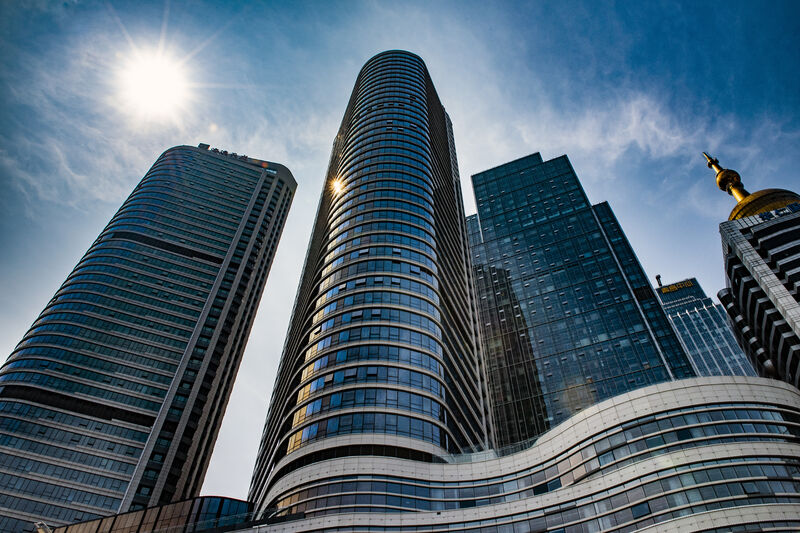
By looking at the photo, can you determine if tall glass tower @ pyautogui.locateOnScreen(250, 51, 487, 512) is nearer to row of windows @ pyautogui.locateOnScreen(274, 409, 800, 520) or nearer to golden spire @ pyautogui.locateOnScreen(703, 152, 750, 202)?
row of windows @ pyautogui.locateOnScreen(274, 409, 800, 520)

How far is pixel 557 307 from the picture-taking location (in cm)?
12181

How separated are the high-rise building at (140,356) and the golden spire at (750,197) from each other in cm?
11747

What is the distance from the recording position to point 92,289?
355ft

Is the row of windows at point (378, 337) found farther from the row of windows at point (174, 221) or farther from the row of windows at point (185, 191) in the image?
the row of windows at point (185, 191)

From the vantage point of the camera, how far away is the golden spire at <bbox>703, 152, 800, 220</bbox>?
342 ft

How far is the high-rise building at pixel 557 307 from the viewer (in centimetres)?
10488

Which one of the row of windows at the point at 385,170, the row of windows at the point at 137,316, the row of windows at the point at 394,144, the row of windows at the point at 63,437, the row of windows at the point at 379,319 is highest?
the row of windows at the point at 394,144

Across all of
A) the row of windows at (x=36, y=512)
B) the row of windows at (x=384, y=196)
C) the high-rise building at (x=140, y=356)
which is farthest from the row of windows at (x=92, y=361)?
the row of windows at (x=384, y=196)

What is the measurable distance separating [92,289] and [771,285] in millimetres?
131810

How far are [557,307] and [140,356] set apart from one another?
9361cm

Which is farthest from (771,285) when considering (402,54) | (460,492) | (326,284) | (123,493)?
(123,493)

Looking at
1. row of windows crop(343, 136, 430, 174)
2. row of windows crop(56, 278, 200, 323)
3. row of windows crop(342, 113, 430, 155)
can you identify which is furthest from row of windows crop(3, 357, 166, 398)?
row of windows crop(342, 113, 430, 155)

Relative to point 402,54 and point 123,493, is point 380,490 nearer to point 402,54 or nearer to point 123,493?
point 123,493

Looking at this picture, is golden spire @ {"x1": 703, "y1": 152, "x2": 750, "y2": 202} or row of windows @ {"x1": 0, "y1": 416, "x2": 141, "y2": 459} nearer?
row of windows @ {"x1": 0, "y1": 416, "x2": 141, "y2": 459}
